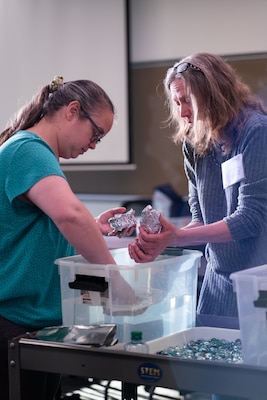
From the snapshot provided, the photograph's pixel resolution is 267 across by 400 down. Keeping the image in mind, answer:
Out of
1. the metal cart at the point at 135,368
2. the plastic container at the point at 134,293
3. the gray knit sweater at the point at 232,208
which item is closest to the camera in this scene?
the metal cart at the point at 135,368

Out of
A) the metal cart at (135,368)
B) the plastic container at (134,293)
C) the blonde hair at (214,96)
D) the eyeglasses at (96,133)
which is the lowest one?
the metal cart at (135,368)

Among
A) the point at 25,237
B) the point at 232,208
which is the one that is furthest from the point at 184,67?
the point at 25,237

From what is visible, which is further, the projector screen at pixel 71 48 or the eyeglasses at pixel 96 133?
the projector screen at pixel 71 48

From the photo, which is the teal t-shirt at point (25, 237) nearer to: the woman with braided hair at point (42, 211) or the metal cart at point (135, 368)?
the woman with braided hair at point (42, 211)

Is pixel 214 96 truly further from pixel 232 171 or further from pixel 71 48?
pixel 71 48

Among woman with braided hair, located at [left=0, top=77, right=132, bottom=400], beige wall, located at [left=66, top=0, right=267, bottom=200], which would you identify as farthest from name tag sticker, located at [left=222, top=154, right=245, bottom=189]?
beige wall, located at [left=66, top=0, right=267, bottom=200]

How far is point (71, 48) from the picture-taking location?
5250mm

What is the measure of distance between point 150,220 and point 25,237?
30cm

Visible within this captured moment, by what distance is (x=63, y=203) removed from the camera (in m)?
1.53

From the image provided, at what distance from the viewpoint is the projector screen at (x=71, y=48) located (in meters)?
5.04

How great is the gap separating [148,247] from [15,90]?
11.5 feet

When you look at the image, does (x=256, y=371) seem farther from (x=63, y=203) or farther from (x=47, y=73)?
(x=47, y=73)

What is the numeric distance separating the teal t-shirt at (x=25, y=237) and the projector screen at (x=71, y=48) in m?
3.38

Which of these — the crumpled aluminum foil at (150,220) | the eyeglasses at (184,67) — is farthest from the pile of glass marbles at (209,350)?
the eyeglasses at (184,67)
